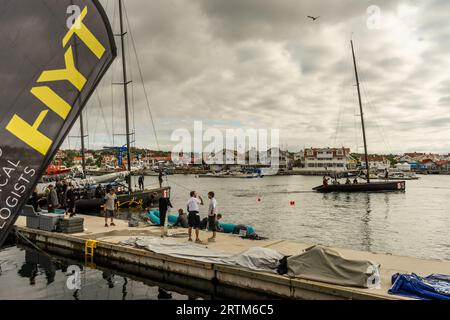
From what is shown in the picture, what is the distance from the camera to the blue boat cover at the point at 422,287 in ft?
23.8

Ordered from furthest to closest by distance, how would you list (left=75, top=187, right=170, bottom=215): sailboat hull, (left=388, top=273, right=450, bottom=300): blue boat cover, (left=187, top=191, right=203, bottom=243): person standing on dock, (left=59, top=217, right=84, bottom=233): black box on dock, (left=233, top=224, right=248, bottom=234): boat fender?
(left=75, top=187, right=170, bottom=215): sailboat hull < (left=59, top=217, right=84, bottom=233): black box on dock < (left=233, top=224, right=248, bottom=234): boat fender < (left=187, top=191, right=203, bottom=243): person standing on dock < (left=388, top=273, right=450, bottom=300): blue boat cover

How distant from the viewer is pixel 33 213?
17.6 metres

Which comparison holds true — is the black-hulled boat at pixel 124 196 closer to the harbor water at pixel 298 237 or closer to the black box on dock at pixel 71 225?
the harbor water at pixel 298 237

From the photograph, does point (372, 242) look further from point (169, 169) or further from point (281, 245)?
point (169, 169)

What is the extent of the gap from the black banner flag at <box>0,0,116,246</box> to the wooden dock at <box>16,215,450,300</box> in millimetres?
7141

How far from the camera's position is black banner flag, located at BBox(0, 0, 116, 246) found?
3973 mm

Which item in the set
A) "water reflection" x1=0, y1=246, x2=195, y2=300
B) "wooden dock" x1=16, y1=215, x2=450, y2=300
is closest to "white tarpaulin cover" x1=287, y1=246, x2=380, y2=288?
"wooden dock" x1=16, y1=215, x2=450, y2=300

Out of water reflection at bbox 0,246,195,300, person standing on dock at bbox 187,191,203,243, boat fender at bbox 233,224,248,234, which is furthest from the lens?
boat fender at bbox 233,224,248,234

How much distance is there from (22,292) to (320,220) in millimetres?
24028

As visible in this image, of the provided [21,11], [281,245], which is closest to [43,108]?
[21,11]

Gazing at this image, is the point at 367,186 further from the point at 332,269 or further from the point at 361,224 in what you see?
the point at 332,269

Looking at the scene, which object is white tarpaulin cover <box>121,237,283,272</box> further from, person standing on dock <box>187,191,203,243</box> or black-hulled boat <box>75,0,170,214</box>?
black-hulled boat <box>75,0,170,214</box>
